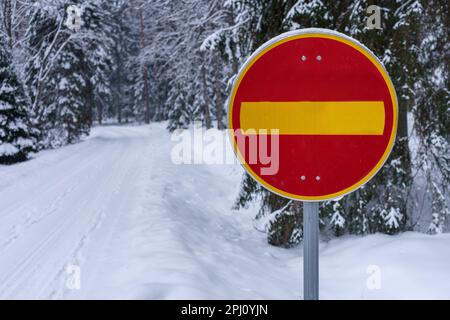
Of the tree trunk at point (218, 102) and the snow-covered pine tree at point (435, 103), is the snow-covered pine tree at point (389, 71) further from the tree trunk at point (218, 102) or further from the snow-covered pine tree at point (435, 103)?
the tree trunk at point (218, 102)

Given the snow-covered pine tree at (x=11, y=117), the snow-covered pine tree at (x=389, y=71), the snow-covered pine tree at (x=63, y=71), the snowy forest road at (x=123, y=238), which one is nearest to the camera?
the snowy forest road at (x=123, y=238)

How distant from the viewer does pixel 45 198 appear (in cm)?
970

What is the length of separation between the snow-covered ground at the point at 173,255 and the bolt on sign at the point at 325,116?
6.58 feet

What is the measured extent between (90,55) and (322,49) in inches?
1131

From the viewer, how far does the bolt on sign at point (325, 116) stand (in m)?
1.73

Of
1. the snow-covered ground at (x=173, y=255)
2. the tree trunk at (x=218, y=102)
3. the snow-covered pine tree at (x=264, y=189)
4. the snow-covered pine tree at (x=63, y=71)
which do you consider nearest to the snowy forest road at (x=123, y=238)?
the snow-covered ground at (x=173, y=255)

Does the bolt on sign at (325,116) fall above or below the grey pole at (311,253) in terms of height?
above

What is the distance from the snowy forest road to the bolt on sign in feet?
6.60

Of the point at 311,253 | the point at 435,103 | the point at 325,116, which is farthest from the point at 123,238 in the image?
the point at 325,116

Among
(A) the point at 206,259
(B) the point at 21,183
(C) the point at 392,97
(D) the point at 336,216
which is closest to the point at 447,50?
(D) the point at 336,216

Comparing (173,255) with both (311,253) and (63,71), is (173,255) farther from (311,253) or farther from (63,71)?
(63,71)

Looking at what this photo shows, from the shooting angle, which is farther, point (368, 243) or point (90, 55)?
point (90, 55)

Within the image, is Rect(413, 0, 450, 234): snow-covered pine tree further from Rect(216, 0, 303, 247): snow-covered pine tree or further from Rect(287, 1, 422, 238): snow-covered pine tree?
Rect(216, 0, 303, 247): snow-covered pine tree
